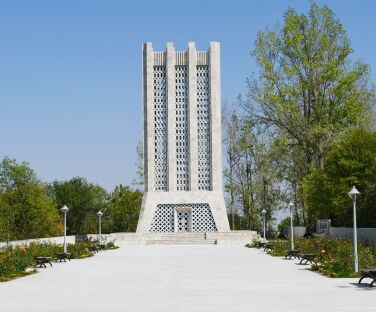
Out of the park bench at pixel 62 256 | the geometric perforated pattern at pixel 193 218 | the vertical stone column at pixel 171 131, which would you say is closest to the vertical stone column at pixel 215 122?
the geometric perforated pattern at pixel 193 218

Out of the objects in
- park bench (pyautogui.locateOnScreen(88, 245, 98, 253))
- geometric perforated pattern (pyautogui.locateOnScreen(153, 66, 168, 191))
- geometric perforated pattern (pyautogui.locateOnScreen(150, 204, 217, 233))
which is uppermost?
geometric perforated pattern (pyautogui.locateOnScreen(153, 66, 168, 191))

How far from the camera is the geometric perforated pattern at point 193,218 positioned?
168ft

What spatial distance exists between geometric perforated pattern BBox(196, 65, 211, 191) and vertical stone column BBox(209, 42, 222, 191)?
0.43m

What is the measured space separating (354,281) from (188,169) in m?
36.0

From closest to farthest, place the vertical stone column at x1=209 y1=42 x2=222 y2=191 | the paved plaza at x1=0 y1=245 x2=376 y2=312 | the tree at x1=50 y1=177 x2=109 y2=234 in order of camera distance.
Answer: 1. the paved plaza at x1=0 y1=245 x2=376 y2=312
2. the vertical stone column at x1=209 y1=42 x2=222 y2=191
3. the tree at x1=50 y1=177 x2=109 y2=234

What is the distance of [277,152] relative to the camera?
149ft

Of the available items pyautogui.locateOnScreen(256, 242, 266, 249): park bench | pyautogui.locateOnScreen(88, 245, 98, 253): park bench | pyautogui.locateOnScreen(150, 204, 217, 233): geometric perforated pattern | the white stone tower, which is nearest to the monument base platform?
pyautogui.locateOnScreen(150, 204, 217, 233): geometric perforated pattern

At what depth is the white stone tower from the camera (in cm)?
5141

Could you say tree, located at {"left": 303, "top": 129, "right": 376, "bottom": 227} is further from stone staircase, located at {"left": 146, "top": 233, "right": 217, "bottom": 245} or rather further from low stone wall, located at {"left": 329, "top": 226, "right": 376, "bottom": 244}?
stone staircase, located at {"left": 146, "top": 233, "right": 217, "bottom": 245}

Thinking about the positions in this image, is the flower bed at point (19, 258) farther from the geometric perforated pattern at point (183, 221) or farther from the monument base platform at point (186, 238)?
the geometric perforated pattern at point (183, 221)

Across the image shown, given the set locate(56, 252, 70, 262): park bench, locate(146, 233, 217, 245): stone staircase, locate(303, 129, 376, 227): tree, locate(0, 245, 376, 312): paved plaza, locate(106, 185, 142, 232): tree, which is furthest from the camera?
locate(106, 185, 142, 232): tree

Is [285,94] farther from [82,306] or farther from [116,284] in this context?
[82,306]

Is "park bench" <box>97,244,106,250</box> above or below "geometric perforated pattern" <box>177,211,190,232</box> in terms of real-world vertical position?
below

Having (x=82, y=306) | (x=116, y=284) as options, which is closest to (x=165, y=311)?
(x=82, y=306)
